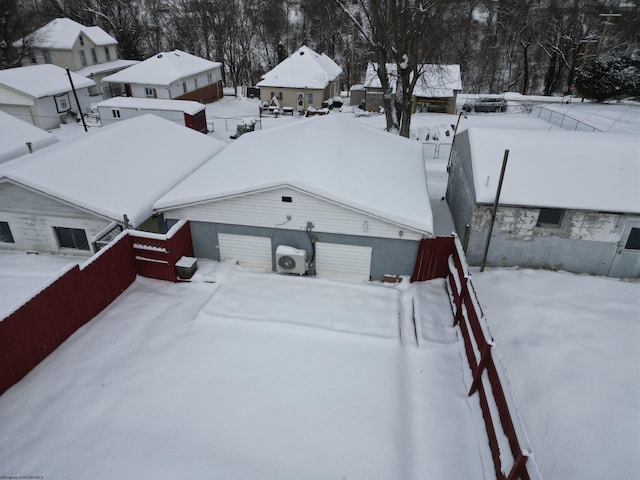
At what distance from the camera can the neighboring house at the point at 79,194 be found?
43.3 feet

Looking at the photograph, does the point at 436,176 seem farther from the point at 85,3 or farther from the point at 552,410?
the point at 85,3

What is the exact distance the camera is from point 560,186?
1279 cm

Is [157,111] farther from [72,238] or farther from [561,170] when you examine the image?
[561,170]

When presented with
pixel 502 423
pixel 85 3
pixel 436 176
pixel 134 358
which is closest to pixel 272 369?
pixel 134 358

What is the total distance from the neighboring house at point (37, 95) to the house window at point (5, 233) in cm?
1665

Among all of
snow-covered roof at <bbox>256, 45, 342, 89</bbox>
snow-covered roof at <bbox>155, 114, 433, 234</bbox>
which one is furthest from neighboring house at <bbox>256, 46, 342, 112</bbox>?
snow-covered roof at <bbox>155, 114, 433, 234</bbox>

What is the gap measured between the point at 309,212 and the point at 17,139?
18.2 meters

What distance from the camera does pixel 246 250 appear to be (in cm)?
1365

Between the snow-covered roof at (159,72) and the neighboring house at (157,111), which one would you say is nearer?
the neighboring house at (157,111)

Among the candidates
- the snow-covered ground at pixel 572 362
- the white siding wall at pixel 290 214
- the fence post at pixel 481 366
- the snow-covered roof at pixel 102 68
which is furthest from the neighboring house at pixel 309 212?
the snow-covered roof at pixel 102 68

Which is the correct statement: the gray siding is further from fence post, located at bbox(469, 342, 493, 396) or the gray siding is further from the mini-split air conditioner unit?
fence post, located at bbox(469, 342, 493, 396)

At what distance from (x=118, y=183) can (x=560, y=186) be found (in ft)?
47.3

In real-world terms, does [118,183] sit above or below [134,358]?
above

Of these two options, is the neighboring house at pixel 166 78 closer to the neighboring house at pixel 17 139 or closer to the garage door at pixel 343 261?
the neighboring house at pixel 17 139
